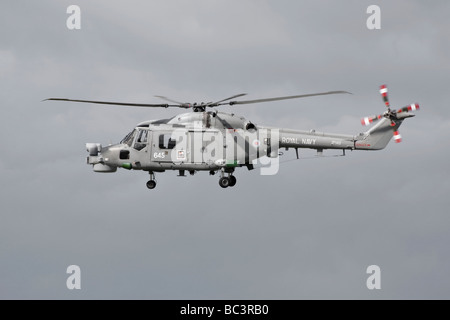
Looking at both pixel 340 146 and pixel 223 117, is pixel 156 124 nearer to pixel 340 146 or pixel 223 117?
pixel 223 117

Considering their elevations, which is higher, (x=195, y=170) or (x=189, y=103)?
(x=189, y=103)

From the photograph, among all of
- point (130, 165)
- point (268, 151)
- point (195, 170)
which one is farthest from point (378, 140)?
point (130, 165)

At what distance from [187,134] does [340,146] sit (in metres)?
10.3

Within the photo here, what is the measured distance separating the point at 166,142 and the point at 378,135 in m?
14.3

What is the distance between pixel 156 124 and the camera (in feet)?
189

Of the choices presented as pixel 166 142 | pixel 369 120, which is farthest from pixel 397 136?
pixel 166 142

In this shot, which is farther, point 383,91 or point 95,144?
point 95,144

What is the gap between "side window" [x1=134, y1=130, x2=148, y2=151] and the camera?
57.4 metres

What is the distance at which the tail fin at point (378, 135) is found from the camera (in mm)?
55688

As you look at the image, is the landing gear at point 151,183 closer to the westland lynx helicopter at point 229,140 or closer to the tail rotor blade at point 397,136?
the westland lynx helicopter at point 229,140

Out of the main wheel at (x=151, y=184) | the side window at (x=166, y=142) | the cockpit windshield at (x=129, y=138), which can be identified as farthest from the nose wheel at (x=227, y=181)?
the cockpit windshield at (x=129, y=138)

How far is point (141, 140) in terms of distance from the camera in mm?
57594

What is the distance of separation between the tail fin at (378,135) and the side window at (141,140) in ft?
47.2

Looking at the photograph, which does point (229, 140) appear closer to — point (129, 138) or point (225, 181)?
point (225, 181)
